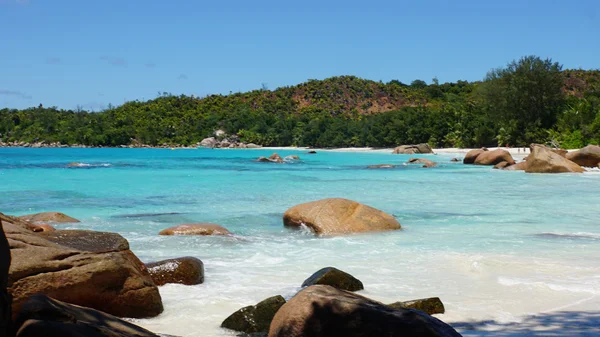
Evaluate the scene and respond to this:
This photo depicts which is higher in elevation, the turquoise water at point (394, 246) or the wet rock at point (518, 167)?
the wet rock at point (518, 167)

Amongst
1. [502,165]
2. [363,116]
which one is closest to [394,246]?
[502,165]

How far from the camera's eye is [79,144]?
383 feet

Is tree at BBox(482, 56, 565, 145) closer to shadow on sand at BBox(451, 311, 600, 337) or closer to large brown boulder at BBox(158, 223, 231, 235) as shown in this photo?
large brown boulder at BBox(158, 223, 231, 235)

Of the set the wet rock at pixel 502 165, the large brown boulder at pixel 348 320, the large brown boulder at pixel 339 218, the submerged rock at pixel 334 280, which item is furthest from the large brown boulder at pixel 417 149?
the large brown boulder at pixel 348 320

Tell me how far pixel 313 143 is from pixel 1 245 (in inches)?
3677

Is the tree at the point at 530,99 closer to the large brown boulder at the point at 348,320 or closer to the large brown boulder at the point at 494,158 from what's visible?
the large brown boulder at the point at 494,158

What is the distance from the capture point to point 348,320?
4.40 metres

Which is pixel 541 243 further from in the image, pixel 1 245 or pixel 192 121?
pixel 192 121

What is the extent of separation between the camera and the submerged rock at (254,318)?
570 centimetres

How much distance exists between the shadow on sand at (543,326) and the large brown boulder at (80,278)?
324 cm

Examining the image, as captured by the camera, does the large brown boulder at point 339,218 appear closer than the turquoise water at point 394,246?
No

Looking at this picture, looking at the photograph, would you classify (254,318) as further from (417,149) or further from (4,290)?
(417,149)

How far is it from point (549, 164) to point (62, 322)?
101ft

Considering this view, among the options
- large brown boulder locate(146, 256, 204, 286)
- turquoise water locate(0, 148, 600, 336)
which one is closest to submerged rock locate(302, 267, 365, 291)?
turquoise water locate(0, 148, 600, 336)
